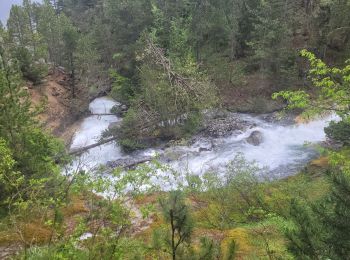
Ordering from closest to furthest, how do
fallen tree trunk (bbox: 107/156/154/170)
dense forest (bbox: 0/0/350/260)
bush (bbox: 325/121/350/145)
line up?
dense forest (bbox: 0/0/350/260) → bush (bbox: 325/121/350/145) → fallen tree trunk (bbox: 107/156/154/170)

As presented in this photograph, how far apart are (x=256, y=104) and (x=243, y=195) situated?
19.6 metres

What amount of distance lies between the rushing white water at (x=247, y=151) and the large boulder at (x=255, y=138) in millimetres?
240

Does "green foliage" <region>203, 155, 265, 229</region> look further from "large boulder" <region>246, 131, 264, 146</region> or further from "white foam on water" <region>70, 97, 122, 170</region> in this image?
"large boulder" <region>246, 131, 264, 146</region>

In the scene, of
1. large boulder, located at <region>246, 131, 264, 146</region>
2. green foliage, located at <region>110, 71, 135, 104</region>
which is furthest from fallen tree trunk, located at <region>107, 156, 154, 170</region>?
green foliage, located at <region>110, 71, 135, 104</region>

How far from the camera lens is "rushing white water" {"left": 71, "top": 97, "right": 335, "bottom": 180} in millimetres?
23922

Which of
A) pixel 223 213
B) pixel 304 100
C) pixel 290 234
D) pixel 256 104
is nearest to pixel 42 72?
pixel 256 104

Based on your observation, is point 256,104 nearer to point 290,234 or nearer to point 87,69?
point 87,69

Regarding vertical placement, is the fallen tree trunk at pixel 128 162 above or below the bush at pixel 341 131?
below

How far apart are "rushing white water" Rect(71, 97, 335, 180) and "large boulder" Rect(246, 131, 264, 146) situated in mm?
240

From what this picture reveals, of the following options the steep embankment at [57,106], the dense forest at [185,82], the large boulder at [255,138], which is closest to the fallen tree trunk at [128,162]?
the dense forest at [185,82]

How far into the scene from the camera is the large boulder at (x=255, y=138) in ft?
88.8

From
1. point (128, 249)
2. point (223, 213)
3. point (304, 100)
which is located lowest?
point (223, 213)

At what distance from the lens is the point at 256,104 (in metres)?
32.9

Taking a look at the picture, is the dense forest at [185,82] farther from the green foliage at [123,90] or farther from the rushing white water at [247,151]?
the rushing white water at [247,151]
